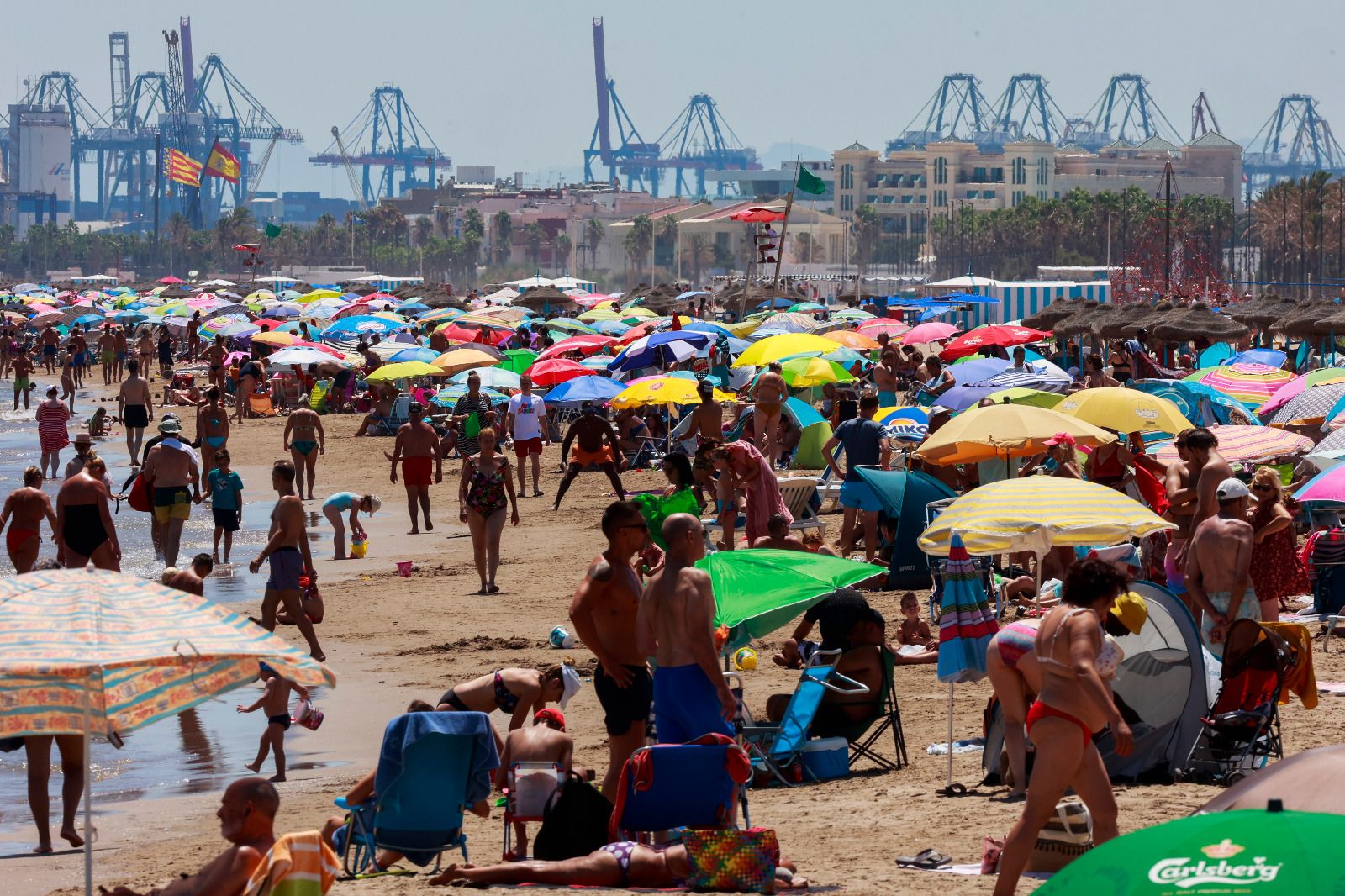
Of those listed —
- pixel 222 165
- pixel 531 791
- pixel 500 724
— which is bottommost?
pixel 500 724

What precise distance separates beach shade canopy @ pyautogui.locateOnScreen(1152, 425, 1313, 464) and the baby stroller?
490 centimetres

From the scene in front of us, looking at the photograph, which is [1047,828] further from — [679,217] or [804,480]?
[679,217]

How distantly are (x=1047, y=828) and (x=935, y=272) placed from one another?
407 ft

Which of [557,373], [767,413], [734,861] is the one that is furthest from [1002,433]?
[557,373]

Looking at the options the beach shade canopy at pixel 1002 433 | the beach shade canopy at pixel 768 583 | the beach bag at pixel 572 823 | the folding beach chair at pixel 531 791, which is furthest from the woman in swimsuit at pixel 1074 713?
the beach shade canopy at pixel 1002 433

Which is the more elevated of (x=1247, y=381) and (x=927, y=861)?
(x=1247, y=381)

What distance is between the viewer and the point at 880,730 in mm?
7941

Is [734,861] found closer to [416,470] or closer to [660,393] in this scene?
[416,470]

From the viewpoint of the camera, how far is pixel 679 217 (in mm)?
146750

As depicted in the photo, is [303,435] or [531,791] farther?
[303,435]

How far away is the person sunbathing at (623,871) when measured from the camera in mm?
5812

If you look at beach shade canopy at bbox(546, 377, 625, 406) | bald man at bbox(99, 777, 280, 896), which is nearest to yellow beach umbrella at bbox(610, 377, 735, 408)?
beach shade canopy at bbox(546, 377, 625, 406)

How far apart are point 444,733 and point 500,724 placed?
9.88 ft

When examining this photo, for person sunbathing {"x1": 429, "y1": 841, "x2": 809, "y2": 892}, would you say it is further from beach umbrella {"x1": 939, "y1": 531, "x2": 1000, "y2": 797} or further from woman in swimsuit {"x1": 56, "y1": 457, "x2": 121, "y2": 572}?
woman in swimsuit {"x1": 56, "y1": 457, "x2": 121, "y2": 572}
